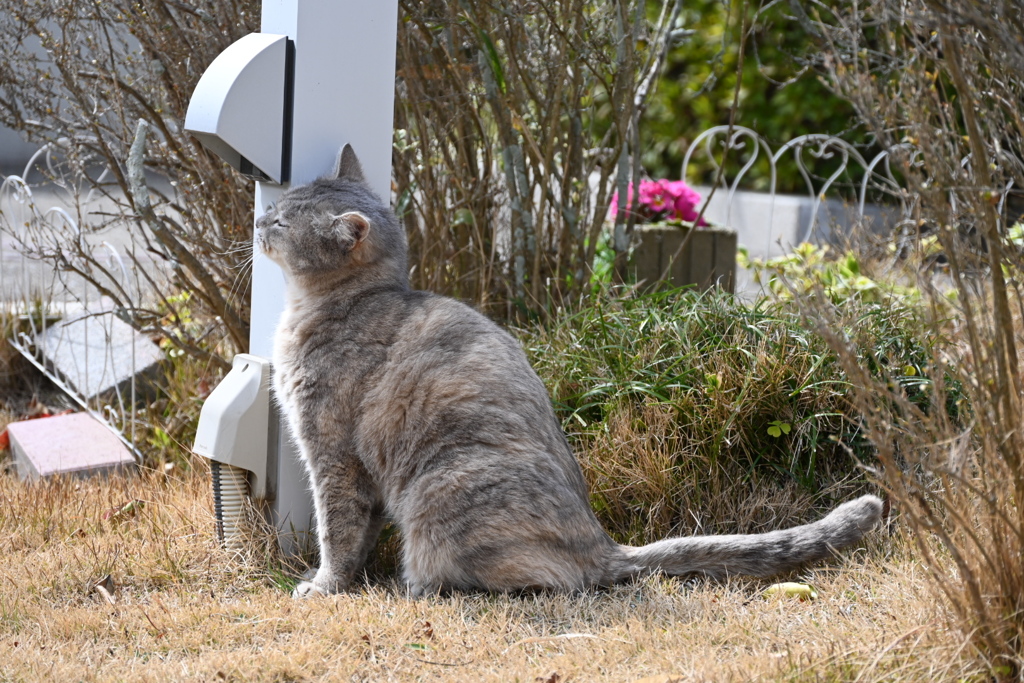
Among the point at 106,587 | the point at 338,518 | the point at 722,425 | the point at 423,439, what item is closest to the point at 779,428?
the point at 722,425

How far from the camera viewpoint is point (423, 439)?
3117 mm

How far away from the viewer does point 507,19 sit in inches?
159

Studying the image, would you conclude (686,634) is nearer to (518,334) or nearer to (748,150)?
(518,334)

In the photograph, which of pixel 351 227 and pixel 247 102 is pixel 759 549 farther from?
pixel 247 102

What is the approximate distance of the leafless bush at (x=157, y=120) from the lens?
4027mm

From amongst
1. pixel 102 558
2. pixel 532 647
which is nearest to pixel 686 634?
pixel 532 647

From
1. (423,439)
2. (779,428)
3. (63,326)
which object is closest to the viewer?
(423,439)

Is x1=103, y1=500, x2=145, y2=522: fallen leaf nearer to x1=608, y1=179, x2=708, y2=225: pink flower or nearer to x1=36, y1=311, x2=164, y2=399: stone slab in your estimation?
x1=36, y1=311, x2=164, y2=399: stone slab

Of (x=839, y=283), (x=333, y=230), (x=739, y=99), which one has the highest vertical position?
(x=739, y=99)

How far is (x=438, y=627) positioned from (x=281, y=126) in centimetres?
175

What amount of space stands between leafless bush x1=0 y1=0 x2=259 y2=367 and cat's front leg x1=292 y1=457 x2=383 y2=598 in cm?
111

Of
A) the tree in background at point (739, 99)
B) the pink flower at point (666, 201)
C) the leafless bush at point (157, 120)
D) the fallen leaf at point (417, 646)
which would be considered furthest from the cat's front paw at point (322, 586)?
the tree in background at point (739, 99)

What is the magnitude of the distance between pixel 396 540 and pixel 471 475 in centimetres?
72

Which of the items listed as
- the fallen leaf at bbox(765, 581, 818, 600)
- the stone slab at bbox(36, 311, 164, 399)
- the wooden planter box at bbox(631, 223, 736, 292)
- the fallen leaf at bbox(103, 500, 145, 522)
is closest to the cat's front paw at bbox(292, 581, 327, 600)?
the fallen leaf at bbox(103, 500, 145, 522)
